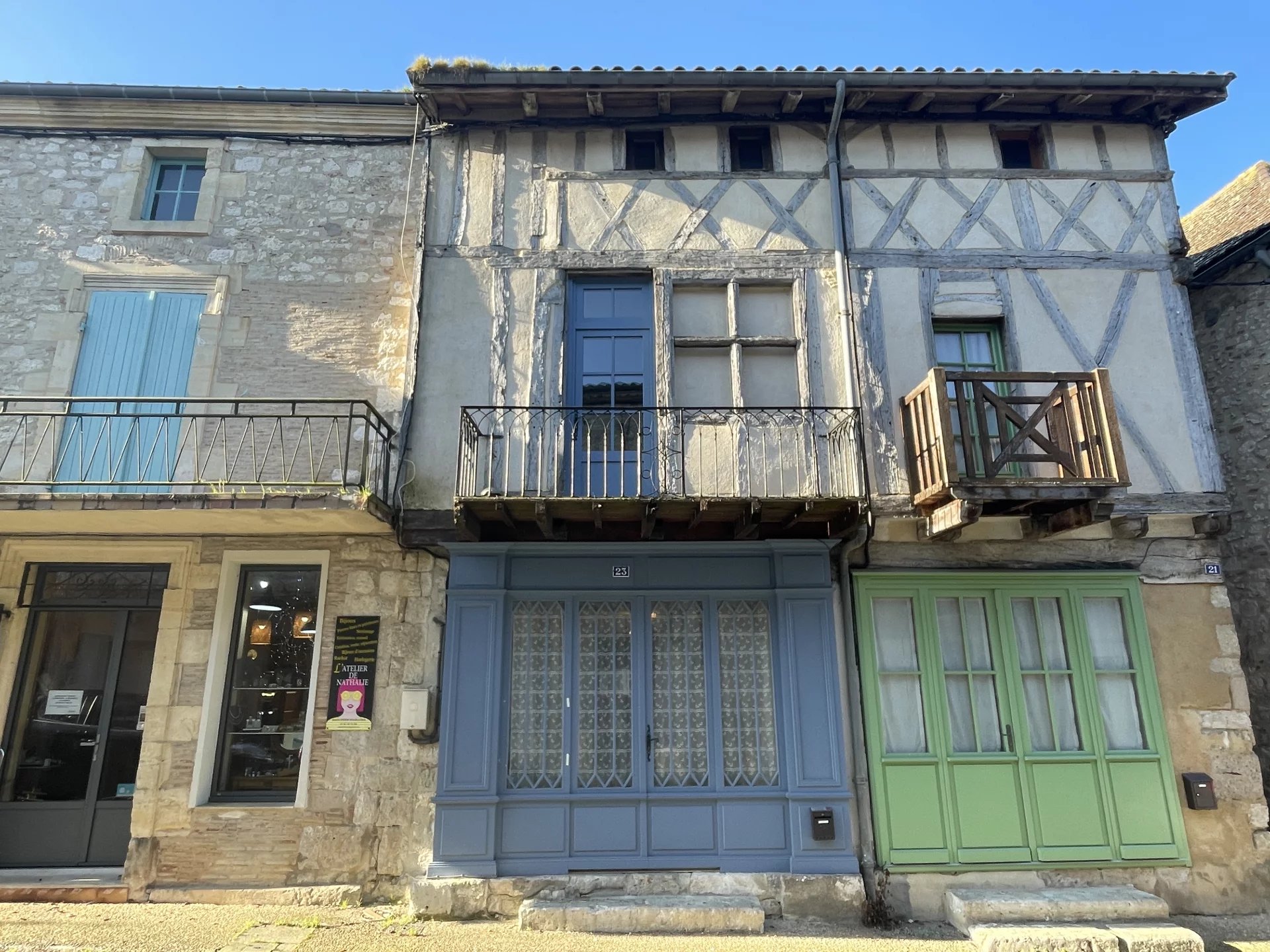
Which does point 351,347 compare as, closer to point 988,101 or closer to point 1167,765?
point 988,101

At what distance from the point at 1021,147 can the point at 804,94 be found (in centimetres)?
226

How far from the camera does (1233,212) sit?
8148 millimetres

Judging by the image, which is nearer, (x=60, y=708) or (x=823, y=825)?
(x=823, y=825)

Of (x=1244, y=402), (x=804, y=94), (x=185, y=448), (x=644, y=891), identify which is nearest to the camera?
(x=644, y=891)

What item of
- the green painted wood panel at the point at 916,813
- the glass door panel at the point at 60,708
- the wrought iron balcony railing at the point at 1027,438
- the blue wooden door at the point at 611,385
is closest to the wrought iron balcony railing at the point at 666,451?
the blue wooden door at the point at 611,385

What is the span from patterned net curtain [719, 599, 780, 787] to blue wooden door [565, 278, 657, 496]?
1.30 metres

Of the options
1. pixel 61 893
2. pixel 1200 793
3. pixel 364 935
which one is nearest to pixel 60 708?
pixel 61 893

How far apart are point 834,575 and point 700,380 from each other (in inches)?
79.3

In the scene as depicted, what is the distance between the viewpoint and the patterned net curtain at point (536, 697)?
5.51 meters

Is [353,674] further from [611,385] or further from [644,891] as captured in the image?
[611,385]

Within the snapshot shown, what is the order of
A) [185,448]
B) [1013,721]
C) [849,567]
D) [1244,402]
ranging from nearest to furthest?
[1013,721] < [849,567] < [185,448] < [1244,402]

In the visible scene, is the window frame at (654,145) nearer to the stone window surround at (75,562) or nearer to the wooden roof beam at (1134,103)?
the wooden roof beam at (1134,103)

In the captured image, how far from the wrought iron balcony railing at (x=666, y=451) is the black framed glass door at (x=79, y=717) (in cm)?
322

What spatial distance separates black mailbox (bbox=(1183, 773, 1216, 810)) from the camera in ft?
17.7
